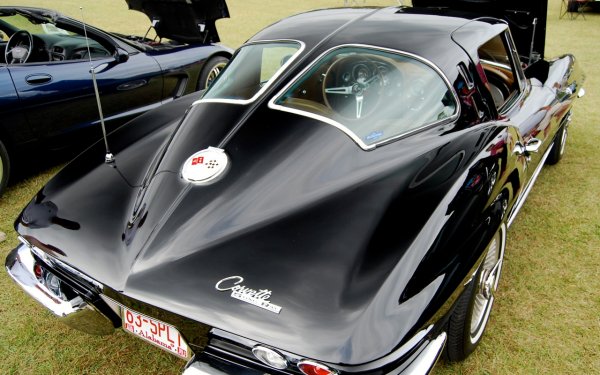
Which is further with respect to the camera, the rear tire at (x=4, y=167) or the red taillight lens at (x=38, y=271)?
the rear tire at (x=4, y=167)

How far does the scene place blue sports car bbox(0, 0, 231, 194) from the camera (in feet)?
12.4

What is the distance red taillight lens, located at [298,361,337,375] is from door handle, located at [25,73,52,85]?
11.1ft

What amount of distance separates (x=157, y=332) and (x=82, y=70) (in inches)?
120

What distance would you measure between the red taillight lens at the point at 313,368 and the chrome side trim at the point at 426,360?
0.82 feet

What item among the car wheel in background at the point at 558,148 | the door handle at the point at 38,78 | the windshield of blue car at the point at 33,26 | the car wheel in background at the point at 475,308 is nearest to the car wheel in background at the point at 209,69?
the windshield of blue car at the point at 33,26

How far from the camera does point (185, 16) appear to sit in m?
5.12

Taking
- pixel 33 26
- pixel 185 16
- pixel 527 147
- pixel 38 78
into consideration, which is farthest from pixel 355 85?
pixel 33 26

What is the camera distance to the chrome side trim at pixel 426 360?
5.15 ft

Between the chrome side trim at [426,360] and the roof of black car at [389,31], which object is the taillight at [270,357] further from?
the roof of black car at [389,31]

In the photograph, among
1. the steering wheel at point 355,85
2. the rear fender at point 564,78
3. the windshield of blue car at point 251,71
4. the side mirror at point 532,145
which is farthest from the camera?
the rear fender at point 564,78

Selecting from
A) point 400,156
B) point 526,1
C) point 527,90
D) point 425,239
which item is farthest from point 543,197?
point 425,239

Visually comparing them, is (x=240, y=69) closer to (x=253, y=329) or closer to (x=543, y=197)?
(x=253, y=329)

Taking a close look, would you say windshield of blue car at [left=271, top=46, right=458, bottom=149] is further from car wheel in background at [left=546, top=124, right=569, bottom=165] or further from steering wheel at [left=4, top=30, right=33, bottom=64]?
steering wheel at [left=4, top=30, right=33, bottom=64]

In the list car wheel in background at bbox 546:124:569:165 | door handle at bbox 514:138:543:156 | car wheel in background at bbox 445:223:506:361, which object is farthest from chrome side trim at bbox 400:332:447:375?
car wheel in background at bbox 546:124:569:165
